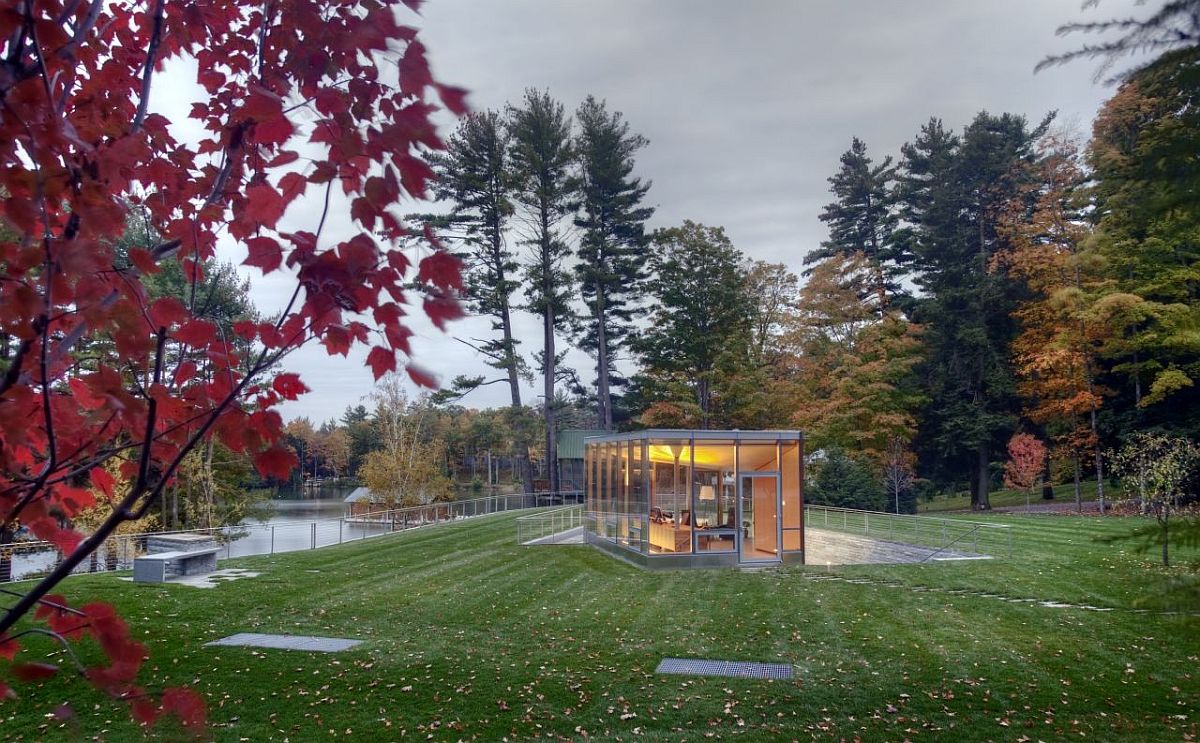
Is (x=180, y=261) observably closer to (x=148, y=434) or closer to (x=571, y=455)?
(x=148, y=434)

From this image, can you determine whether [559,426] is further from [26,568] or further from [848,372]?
[26,568]

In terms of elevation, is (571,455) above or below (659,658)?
above

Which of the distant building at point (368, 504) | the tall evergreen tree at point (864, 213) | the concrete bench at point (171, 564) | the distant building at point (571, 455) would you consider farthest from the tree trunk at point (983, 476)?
the concrete bench at point (171, 564)

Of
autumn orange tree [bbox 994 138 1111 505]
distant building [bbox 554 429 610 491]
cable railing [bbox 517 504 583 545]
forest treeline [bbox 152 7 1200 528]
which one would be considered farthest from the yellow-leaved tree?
autumn orange tree [bbox 994 138 1111 505]

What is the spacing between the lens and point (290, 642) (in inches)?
328

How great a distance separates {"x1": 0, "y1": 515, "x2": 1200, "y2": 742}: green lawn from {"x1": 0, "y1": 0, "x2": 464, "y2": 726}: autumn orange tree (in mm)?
2241

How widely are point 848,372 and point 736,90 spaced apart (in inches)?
526

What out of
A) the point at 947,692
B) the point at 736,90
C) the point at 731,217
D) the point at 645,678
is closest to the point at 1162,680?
the point at 947,692

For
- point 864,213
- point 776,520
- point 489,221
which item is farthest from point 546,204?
point 776,520

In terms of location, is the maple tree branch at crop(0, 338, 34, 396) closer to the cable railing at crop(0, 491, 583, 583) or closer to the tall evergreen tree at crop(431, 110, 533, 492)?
the cable railing at crop(0, 491, 583, 583)

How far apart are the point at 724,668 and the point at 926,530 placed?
17106 mm

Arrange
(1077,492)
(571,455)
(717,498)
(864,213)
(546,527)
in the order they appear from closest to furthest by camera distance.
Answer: (717,498) → (546,527) → (1077,492) → (571,455) → (864,213)

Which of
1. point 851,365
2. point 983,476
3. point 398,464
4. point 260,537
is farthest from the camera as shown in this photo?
point 398,464

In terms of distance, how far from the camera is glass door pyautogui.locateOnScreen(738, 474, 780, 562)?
15.4 m
